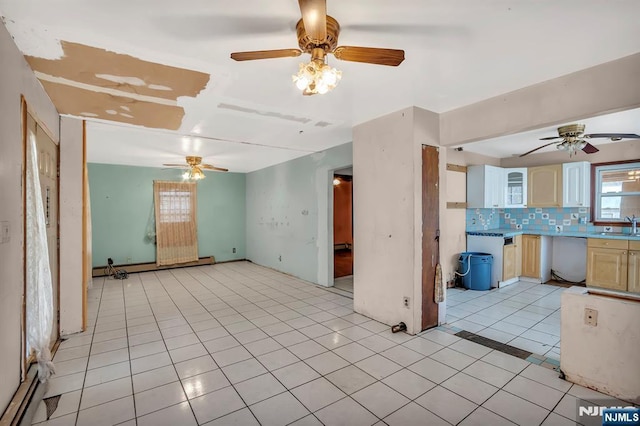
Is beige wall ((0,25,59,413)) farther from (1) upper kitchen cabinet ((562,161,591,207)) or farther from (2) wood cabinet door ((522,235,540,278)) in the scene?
(1) upper kitchen cabinet ((562,161,591,207))

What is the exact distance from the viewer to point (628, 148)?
15.7 feet

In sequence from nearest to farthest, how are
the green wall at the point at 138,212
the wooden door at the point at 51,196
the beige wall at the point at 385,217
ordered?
the wooden door at the point at 51,196, the beige wall at the point at 385,217, the green wall at the point at 138,212

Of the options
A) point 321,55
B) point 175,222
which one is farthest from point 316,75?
point 175,222

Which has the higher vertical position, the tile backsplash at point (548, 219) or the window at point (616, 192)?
the window at point (616, 192)

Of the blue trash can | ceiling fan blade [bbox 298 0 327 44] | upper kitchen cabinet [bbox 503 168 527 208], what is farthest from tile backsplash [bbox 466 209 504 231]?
ceiling fan blade [bbox 298 0 327 44]

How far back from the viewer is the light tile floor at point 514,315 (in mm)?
3119

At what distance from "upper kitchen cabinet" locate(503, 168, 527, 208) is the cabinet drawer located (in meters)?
1.22

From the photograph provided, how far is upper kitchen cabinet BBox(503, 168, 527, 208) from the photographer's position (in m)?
5.73

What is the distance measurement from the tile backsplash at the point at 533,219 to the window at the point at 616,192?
232mm

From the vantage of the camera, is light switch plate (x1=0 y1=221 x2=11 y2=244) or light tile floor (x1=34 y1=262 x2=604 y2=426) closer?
light switch plate (x1=0 y1=221 x2=11 y2=244)

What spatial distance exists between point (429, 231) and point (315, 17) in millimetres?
2575

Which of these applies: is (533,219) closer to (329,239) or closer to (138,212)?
(329,239)

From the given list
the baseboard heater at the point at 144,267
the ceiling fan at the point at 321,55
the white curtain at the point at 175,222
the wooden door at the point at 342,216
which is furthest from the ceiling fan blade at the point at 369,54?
the wooden door at the point at 342,216

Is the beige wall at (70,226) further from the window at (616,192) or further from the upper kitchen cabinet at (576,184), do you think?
the window at (616,192)
